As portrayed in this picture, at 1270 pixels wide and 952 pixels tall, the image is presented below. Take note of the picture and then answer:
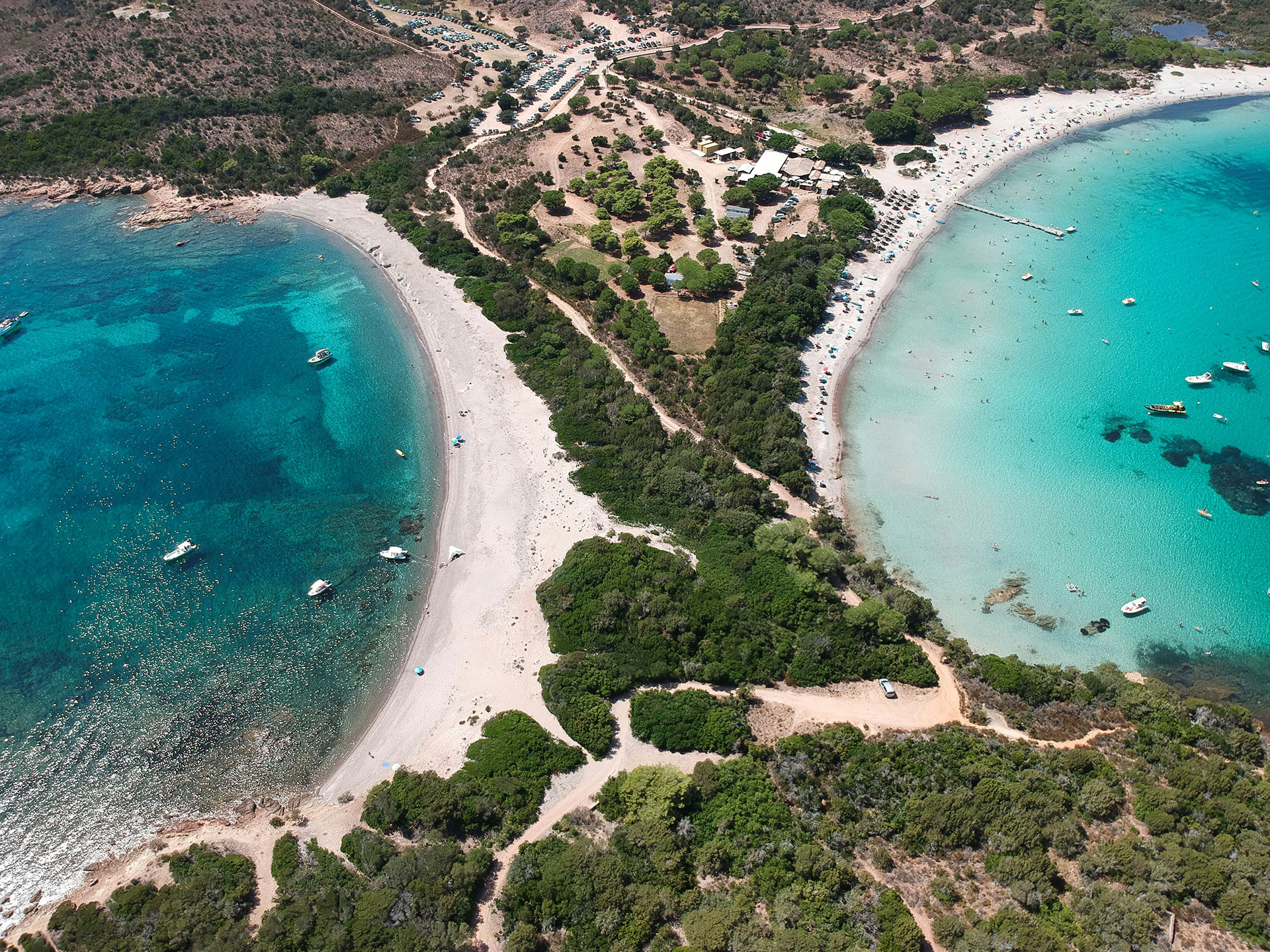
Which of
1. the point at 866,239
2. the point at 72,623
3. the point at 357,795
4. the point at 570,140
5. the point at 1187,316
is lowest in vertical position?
the point at 357,795

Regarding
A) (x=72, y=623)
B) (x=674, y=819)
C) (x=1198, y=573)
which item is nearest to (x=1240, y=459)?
(x=1198, y=573)

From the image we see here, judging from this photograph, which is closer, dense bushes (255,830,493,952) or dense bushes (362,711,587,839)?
dense bushes (255,830,493,952)

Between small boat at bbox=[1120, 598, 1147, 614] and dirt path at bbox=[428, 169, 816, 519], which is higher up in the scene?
dirt path at bbox=[428, 169, 816, 519]

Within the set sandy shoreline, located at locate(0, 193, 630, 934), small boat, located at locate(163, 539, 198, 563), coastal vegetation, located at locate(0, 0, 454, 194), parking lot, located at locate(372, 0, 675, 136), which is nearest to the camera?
sandy shoreline, located at locate(0, 193, 630, 934)

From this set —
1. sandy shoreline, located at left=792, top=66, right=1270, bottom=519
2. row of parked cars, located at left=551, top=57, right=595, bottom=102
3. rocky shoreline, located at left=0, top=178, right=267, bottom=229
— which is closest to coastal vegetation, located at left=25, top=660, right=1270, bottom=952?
sandy shoreline, located at left=792, top=66, right=1270, bottom=519

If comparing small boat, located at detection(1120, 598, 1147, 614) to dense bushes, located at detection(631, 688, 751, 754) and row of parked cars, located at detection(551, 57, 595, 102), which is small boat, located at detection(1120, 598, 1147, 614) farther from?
row of parked cars, located at detection(551, 57, 595, 102)

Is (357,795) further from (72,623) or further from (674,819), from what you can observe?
(72,623)
